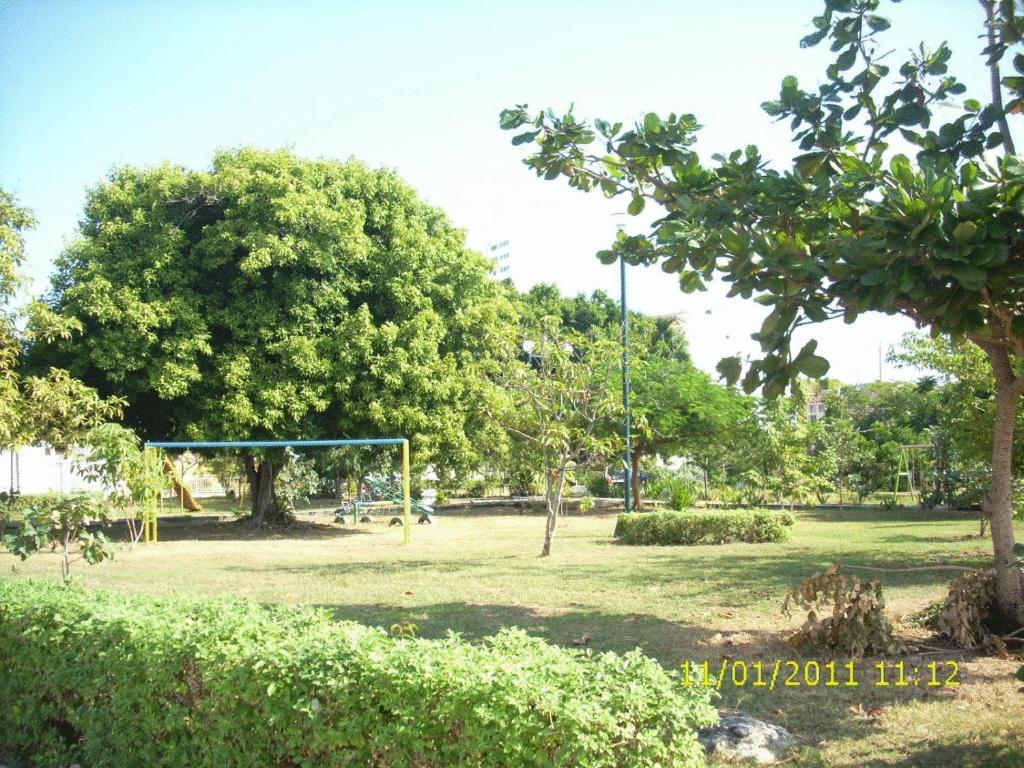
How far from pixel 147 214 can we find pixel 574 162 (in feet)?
50.1

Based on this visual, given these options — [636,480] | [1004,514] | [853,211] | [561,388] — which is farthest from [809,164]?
[636,480]

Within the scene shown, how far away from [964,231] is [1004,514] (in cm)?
337

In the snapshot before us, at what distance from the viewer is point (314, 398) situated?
60.5ft

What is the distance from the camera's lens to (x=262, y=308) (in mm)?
18766

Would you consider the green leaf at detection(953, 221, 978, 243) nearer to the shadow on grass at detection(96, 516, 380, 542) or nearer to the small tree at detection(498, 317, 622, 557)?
the small tree at detection(498, 317, 622, 557)

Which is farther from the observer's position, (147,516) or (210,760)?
(147,516)

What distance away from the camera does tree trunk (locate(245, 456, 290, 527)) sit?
22.0m

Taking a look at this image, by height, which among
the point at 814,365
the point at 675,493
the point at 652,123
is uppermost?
the point at 652,123

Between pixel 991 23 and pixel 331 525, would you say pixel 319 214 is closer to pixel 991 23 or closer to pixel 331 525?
pixel 331 525

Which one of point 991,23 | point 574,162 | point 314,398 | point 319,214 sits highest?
point 319,214

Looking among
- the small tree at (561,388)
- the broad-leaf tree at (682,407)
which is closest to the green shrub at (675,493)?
the broad-leaf tree at (682,407)

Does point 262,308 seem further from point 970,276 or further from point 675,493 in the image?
point 970,276

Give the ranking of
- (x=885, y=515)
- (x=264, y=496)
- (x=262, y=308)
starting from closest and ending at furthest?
(x=262, y=308) → (x=264, y=496) → (x=885, y=515)

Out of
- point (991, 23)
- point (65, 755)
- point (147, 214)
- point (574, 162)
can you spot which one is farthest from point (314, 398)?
point (991, 23)
